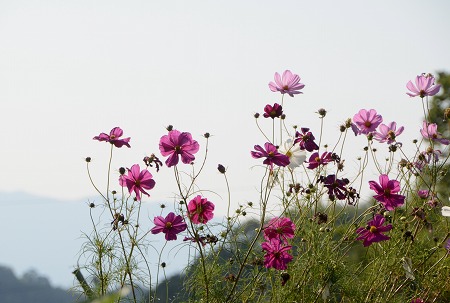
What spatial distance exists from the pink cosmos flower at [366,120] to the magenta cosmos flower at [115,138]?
2.74 feet

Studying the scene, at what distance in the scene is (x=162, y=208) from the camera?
2.32 m

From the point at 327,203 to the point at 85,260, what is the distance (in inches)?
34.5

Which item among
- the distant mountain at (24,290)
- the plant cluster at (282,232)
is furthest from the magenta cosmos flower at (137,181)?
the distant mountain at (24,290)

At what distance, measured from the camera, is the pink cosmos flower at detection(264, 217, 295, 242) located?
2150mm

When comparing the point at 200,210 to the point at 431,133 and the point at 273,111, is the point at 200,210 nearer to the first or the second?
the point at 273,111

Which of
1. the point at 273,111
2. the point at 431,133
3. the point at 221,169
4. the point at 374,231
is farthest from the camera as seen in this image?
the point at 431,133

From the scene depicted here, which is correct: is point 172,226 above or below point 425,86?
below

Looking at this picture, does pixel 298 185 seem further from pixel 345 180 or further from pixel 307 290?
pixel 307 290

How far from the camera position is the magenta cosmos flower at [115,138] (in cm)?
217

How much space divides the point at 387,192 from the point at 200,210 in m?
0.59

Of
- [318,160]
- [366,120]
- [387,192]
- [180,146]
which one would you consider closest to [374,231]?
[387,192]

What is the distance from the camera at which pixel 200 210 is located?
2166 millimetres

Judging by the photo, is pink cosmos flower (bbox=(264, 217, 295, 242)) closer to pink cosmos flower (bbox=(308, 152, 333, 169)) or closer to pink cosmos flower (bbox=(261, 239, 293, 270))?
pink cosmos flower (bbox=(261, 239, 293, 270))

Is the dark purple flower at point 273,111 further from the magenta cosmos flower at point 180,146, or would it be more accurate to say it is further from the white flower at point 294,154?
the magenta cosmos flower at point 180,146
